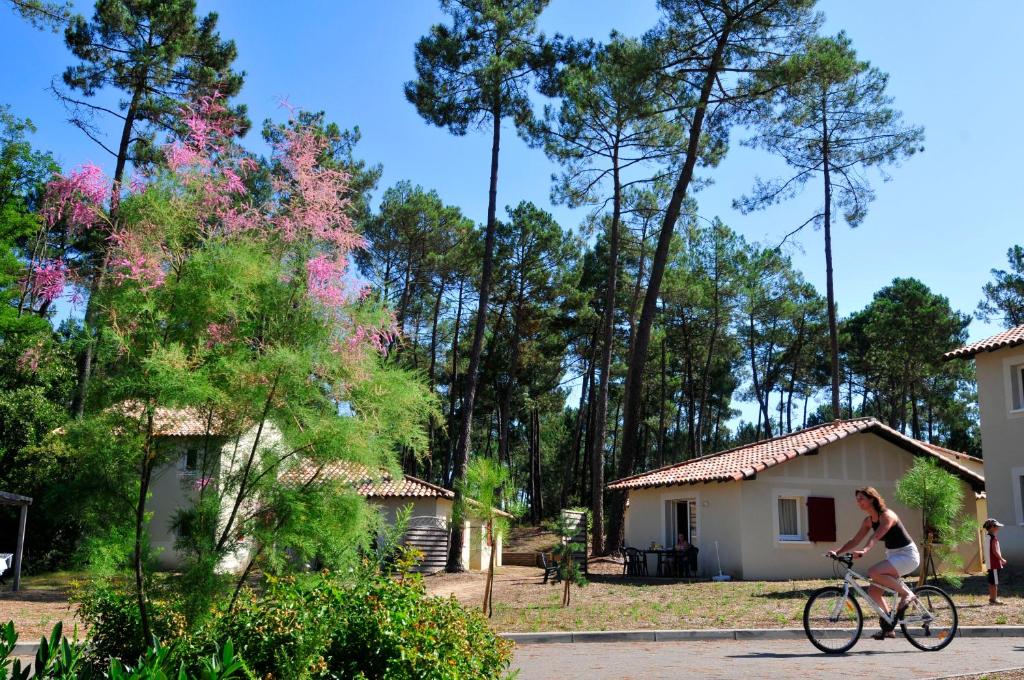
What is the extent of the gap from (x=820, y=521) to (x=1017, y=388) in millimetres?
5376

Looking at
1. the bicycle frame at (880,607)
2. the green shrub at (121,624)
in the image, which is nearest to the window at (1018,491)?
the bicycle frame at (880,607)

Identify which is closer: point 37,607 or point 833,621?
point 833,621

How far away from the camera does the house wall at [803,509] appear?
20.1 meters

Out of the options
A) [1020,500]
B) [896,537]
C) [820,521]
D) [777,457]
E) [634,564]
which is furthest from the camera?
[634,564]

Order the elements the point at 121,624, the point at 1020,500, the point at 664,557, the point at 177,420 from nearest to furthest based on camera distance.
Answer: the point at 121,624 < the point at 177,420 < the point at 1020,500 < the point at 664,557

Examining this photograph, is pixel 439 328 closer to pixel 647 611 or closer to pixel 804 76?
pixel 804 76

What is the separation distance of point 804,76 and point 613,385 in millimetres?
27234

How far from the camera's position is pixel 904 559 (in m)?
8.41

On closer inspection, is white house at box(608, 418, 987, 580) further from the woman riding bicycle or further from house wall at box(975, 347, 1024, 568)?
A: the woman riding bicycle

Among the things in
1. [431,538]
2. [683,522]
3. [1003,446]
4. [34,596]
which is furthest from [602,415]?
[34,596]

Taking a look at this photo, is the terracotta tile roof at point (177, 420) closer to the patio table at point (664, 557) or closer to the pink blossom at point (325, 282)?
the pink blossom at point (325, 282)

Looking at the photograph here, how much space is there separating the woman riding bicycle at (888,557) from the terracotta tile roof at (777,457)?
10769 millimetres

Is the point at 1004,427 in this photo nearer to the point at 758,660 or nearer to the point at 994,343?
the point at 994,343

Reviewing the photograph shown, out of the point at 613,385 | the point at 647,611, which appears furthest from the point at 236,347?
the point at 613,385
